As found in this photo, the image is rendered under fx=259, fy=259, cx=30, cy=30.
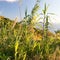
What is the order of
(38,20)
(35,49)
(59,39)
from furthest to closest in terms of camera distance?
(59,39) → (38,20) → (35,49)

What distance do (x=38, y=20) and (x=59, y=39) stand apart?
94cm

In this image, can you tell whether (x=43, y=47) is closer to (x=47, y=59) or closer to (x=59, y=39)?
(x=47, y=59)

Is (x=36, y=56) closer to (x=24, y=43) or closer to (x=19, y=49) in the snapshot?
(x=19, y=49)

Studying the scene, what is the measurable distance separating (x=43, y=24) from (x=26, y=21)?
419 millimetres

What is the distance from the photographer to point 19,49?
5340mm

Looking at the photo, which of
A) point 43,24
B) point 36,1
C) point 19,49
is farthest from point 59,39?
point 19,49

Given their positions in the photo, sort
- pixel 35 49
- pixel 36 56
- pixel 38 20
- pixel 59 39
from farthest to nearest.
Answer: pixel 59 39, pixel 38 20, pixel 35 49, pixel 36 56

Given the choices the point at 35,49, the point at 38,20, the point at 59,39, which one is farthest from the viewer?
the point at 59,39

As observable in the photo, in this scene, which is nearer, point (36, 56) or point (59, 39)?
point (36, 56)

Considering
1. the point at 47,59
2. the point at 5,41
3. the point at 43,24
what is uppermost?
the point at 43,24

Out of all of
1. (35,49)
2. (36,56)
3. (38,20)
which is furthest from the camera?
(38,20)

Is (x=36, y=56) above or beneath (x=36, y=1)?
beneath

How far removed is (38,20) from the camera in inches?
Answer: 237

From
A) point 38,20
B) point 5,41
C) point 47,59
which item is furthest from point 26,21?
point 47,59
